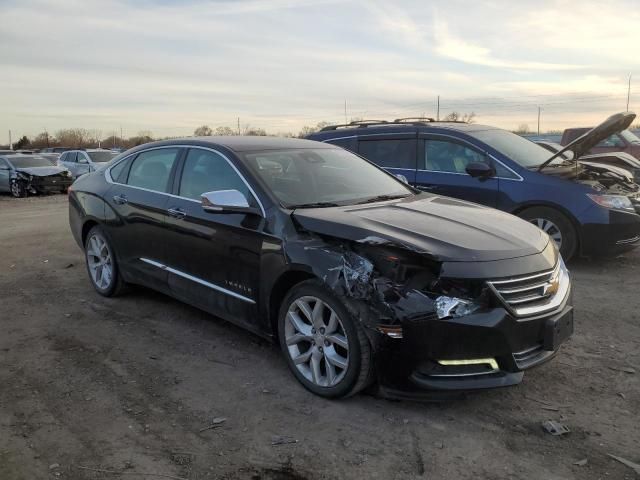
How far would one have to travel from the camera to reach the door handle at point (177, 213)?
4.53 meters

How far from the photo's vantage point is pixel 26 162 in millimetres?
20141

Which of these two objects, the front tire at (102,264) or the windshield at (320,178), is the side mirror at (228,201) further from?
the front tire at (102,264)

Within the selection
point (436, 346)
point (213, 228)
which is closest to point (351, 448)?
point (436, 346)

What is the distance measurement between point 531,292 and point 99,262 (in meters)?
4.29

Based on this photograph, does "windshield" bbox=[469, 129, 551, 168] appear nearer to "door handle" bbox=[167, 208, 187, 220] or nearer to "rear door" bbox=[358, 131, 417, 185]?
"rear door" bbox=[358, 131, 417, 185]

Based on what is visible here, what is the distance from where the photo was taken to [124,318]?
510 centimetres

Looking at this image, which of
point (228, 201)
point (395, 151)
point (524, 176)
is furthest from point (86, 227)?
point (524, 176)

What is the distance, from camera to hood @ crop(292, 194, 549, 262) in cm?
324

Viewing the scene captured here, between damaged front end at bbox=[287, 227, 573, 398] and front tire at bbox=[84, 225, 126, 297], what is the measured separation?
311 cm

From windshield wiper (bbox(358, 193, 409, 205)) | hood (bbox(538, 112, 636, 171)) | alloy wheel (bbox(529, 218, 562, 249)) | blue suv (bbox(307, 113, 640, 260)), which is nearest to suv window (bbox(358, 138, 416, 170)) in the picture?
blue suv (bbox(307, 113, 640, 260))

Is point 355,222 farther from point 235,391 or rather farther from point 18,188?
point 18,188

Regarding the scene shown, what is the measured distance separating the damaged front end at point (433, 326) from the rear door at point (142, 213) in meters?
2.22

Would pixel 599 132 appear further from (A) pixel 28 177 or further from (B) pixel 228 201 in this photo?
(A) pixel 28 177

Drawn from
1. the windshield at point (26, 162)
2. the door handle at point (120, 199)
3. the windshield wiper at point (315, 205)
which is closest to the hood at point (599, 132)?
the windshield wiper at point (315, 205)
